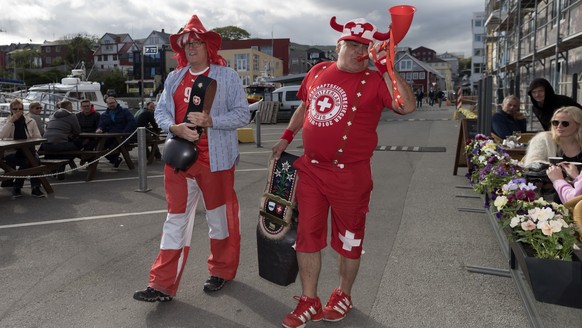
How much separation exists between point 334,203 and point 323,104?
62 cm

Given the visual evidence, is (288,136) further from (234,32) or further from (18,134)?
(234,32)

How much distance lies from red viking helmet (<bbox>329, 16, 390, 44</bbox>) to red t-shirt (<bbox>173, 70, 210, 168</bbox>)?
1226 millimetres

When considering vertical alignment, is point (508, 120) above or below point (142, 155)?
above

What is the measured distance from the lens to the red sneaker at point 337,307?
3.28 metres

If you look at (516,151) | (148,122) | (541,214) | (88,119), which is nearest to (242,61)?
(148,122)

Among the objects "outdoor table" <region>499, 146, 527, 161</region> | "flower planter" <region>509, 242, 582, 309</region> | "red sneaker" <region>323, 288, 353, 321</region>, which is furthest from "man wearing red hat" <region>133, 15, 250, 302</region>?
A: "outdoor table" <region>499, 146, 527, 161</region>

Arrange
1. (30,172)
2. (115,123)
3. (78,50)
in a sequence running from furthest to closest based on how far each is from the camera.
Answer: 1. (78,50)
2. (115,123)
3. (30,172)

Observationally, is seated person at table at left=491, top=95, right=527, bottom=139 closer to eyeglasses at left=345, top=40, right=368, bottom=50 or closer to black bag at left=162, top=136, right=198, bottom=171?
eyeglasses at left=345, top=40, right=368, bottom=50

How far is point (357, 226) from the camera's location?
3.17m

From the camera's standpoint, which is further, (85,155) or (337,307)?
(85,155)

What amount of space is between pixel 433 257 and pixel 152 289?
8.19 feet

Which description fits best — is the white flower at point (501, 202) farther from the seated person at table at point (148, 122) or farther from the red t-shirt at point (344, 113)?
the seated person at table at point (148, 122)

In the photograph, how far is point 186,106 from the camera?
12.0 ft

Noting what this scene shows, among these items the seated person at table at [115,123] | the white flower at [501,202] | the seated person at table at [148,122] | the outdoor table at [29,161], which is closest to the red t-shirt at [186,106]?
the white flower at [501,202]
